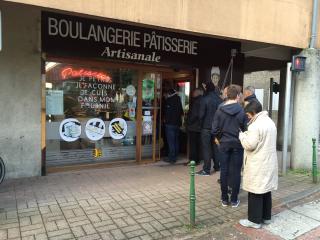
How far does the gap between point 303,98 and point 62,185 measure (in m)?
5.65

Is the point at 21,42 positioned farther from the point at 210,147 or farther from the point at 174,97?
the point at 210,147

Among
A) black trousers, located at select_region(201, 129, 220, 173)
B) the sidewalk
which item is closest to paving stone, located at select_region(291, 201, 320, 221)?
the sidewalk

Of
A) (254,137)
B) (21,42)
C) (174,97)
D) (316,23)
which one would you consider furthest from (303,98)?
(21,42)

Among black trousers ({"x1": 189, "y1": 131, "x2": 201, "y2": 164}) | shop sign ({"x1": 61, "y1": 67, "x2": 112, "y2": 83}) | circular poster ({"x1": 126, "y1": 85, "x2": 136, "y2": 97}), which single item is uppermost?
shop sign ({"x1": 61, "y1": 67, "x2": 112, "y2": 83})

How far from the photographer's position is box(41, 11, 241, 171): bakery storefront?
6.83 m

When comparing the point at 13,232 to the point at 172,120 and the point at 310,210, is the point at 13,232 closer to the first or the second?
the point at 310,210

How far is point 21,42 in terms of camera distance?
633 cm

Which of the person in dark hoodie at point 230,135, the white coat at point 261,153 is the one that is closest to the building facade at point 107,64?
the person in dark hoodie at point 230,135

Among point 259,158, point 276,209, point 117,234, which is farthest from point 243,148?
point 117,234

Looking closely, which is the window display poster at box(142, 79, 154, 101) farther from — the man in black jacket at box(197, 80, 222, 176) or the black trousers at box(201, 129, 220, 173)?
the black trousers at box(201, 129, 220, 173)

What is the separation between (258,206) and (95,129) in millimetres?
4165

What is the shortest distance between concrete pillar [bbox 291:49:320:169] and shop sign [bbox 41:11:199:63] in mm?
2636

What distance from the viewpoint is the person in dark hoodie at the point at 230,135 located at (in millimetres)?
5180

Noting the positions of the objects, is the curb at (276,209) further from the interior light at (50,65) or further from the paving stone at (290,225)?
the interior light at (50,65)
